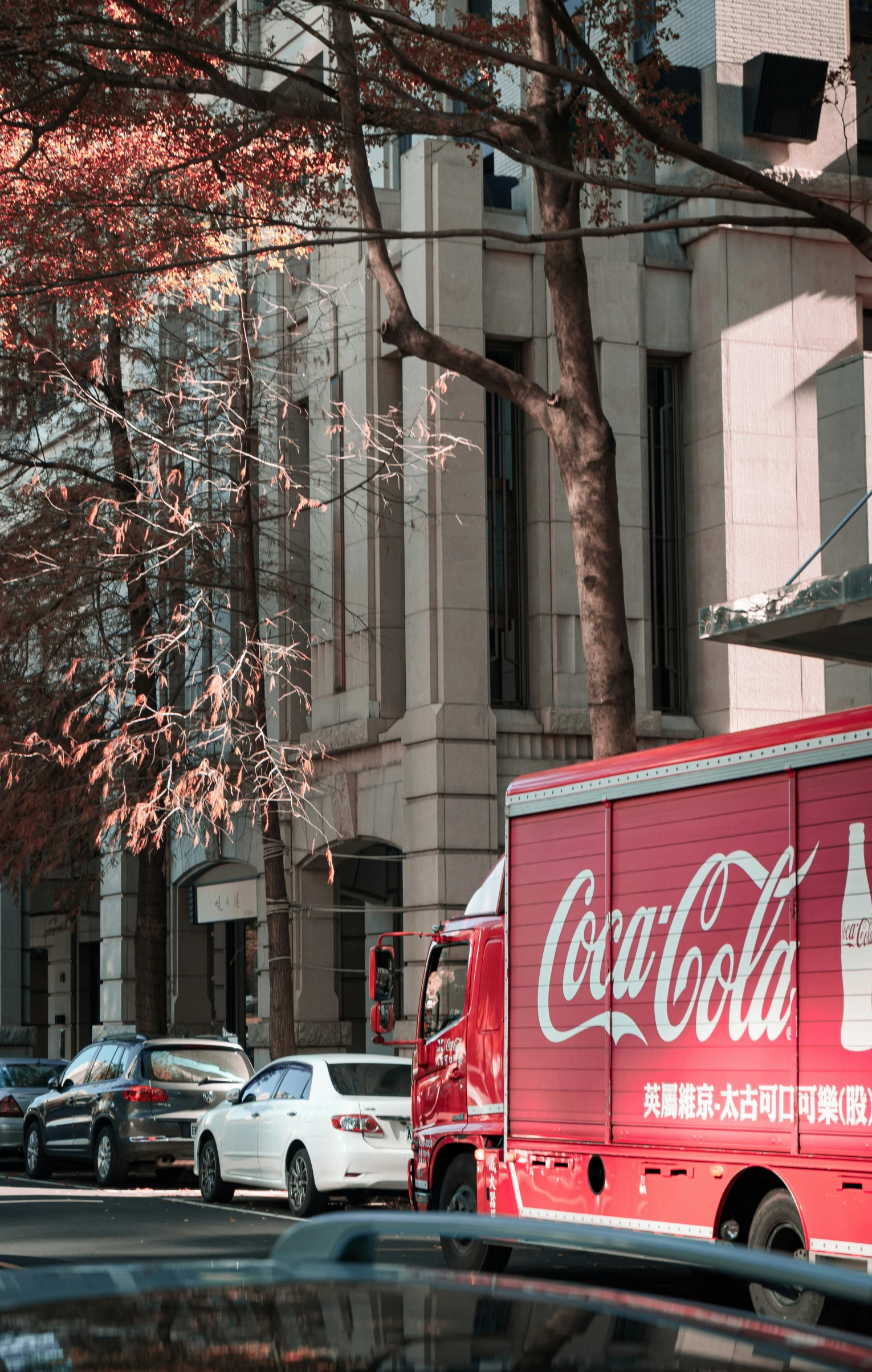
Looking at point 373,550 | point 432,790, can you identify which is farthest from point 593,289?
point 432,790

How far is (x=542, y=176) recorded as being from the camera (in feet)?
56.5

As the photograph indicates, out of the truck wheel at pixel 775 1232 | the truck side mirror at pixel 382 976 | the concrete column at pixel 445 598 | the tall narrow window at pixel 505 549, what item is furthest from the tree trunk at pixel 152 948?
the truck wheel at pixel 775 1232

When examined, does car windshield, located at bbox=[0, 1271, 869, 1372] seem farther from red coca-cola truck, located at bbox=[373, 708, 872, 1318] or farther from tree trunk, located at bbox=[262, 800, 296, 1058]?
tree trunk, located at bbox=[262, 800, 296, 1058]

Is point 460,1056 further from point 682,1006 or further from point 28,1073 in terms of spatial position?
point 28,1073

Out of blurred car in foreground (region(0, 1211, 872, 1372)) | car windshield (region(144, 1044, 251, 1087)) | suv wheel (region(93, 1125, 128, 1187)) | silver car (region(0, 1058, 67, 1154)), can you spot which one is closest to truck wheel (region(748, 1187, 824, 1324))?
blurred car in foreground (region(0, 1211, 872, 1372))

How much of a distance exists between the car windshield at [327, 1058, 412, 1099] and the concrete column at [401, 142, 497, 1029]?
6.50m

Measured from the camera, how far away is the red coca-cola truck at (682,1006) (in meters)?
10.1

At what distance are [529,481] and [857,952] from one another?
1717cm

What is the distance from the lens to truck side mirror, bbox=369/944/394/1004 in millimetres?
14953

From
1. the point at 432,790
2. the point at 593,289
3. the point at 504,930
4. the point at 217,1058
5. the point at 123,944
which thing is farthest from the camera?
the point at 123,944

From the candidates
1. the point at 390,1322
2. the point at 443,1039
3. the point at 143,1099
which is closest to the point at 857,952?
the point at 443,1039

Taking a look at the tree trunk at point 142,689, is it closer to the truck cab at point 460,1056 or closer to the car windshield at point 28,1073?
the car windshield at point 28,1073

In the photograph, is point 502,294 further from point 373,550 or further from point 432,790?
point 432,790

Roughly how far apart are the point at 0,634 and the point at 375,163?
853cm
